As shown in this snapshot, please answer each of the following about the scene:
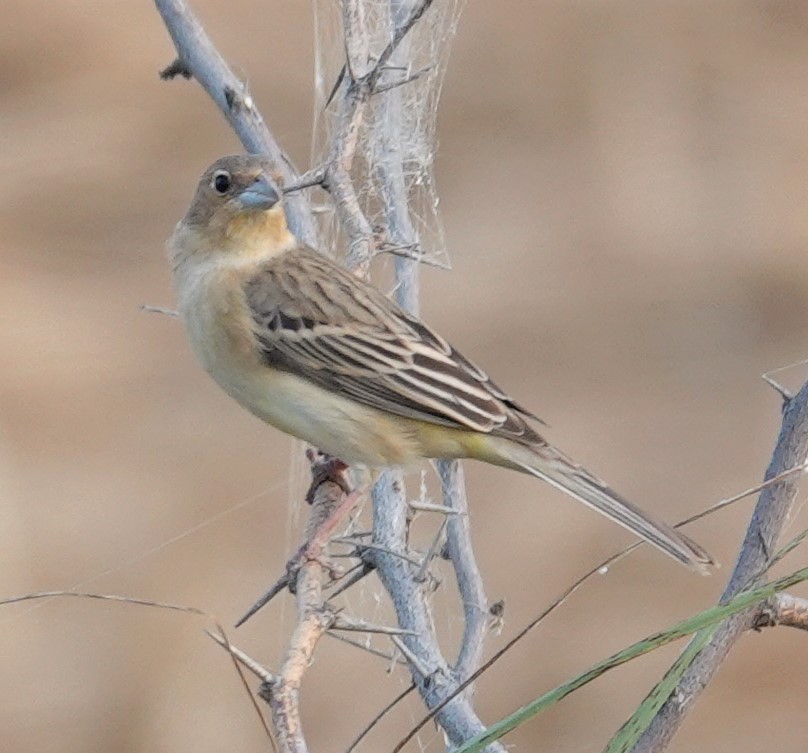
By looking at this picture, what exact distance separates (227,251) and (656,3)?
3.69 metres

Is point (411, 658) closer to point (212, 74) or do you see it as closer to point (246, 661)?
point (246, 661)

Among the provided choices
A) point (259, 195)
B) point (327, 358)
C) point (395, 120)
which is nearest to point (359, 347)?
point (327, 358)

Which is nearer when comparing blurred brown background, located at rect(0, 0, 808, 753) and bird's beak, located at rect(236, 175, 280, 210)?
bird's beak, located at rect(236, 175, 280, 210)

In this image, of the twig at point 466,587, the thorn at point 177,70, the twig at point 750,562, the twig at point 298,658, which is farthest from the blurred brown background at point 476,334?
the twig at point 750,562

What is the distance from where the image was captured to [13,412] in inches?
252

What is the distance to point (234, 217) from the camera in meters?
3.55

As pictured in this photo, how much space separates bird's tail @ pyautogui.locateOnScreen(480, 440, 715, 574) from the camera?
2.95 metres

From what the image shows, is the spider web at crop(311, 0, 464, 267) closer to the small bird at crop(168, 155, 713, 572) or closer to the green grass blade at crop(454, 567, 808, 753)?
the small bird at crop(168, 155, 713, 572)

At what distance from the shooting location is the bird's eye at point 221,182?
3.46m

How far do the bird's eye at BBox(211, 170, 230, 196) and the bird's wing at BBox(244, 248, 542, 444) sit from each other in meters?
0.22

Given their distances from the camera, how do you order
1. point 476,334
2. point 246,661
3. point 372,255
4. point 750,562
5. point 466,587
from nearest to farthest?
point 246,661
point 750,562
point 466,587
point 372,255
point 476,334

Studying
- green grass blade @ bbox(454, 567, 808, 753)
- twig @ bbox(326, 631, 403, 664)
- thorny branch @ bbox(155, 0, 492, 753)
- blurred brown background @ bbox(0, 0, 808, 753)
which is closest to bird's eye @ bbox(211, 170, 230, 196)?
thorny branch @ bbox(155, 0, 492, 753)

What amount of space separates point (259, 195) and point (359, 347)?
41 centimetres

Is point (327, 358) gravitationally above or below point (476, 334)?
above
